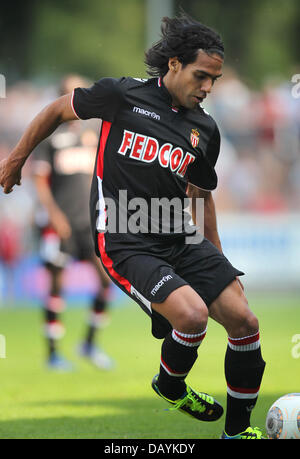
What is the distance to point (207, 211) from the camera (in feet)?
18.2

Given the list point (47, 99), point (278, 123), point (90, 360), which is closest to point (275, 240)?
point (278, 123)

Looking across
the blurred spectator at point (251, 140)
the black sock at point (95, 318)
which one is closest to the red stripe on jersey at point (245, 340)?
the black sock at point (95, 318)

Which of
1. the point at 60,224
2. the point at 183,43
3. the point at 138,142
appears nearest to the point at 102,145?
the point at 138,142

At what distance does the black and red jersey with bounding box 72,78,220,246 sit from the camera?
5.03 metres

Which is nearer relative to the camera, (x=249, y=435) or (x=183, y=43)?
(x=249, y=435)

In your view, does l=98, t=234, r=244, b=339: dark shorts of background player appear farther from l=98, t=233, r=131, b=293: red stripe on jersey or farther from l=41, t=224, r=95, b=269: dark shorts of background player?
l=41, t=224, r=95, b=269: dark shorts of background player

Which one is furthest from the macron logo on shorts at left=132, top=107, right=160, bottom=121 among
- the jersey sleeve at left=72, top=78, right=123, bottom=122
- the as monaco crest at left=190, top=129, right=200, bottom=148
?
the as monaco crest at left=190, top=129, right=200, bottom=148

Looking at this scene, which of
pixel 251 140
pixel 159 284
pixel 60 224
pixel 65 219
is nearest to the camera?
pixel 159 284

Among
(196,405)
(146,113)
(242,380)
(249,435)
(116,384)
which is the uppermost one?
(146,113)

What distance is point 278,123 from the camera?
15914 millimetres

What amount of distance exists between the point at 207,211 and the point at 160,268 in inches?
32.4

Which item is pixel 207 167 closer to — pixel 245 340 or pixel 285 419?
pixel 245 340

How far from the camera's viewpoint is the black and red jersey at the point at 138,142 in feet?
16.5
